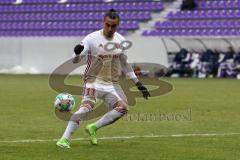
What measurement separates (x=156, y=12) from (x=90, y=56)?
35074 millimetres

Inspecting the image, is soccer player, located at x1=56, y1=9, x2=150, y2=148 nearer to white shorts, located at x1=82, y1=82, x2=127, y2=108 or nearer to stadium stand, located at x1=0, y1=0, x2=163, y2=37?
white shorts, located at x1=82, y1=82, x2=127, y2=108

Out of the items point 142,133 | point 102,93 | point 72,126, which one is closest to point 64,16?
point 142,133

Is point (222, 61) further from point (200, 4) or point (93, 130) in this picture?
point (93, 130)

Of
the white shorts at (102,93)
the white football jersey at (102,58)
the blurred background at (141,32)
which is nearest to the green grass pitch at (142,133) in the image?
the white shorts at (102,93)

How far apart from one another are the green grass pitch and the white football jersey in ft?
3.86

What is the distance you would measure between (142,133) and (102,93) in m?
2.26

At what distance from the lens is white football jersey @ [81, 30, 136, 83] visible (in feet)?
36.7

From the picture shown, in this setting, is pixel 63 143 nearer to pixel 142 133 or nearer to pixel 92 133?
pixel 92 133

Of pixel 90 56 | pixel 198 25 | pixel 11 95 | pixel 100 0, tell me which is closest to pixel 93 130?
pixel 90 56

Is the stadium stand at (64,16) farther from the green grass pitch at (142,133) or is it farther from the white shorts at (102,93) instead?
the white shorts at (102,93)

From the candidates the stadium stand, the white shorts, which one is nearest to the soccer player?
the white shorts

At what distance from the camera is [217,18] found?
43.2 metres

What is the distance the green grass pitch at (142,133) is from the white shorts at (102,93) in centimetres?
78

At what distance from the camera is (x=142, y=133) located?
13297mm
